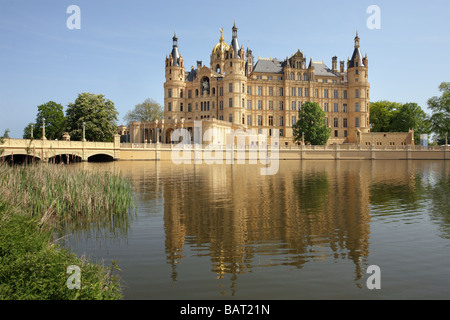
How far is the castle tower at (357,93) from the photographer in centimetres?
9075

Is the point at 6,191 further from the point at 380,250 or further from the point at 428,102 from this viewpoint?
the point at 428,102

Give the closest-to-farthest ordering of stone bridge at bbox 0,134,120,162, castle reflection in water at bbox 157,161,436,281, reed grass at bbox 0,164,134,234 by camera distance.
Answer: castle reflection in water at bbox 157,161,436,281 → reed grass at bbox 0,164,134,234 → stone bridge at bbox 0,134,120,162

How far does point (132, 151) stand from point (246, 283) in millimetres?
55030

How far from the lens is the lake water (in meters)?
7.92

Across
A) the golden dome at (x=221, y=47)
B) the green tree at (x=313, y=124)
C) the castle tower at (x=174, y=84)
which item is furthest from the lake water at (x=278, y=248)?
the golden dome at (x=221, y=47)

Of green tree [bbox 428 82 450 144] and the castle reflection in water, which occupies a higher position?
green tree [bbox 428 82 450 144]

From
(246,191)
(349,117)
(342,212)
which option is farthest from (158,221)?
(349,117)

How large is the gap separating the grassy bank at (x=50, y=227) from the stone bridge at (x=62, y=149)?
2377 centimetres

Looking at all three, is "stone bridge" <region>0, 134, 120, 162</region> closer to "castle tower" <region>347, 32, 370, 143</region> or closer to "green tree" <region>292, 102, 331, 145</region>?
"green tree" <region>292, 102, 331, 145</region>

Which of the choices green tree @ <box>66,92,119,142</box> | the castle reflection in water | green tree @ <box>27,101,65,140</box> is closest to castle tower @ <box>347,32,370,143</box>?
green tree @ <box>66,92,119,142</box>

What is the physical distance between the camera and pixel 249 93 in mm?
91062

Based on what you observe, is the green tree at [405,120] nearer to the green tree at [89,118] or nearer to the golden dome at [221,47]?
the golden dome at [221,47]

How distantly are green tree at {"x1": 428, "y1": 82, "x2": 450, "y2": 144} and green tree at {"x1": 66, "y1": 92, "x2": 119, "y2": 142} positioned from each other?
67.7 m

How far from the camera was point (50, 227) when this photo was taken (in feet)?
37.3
